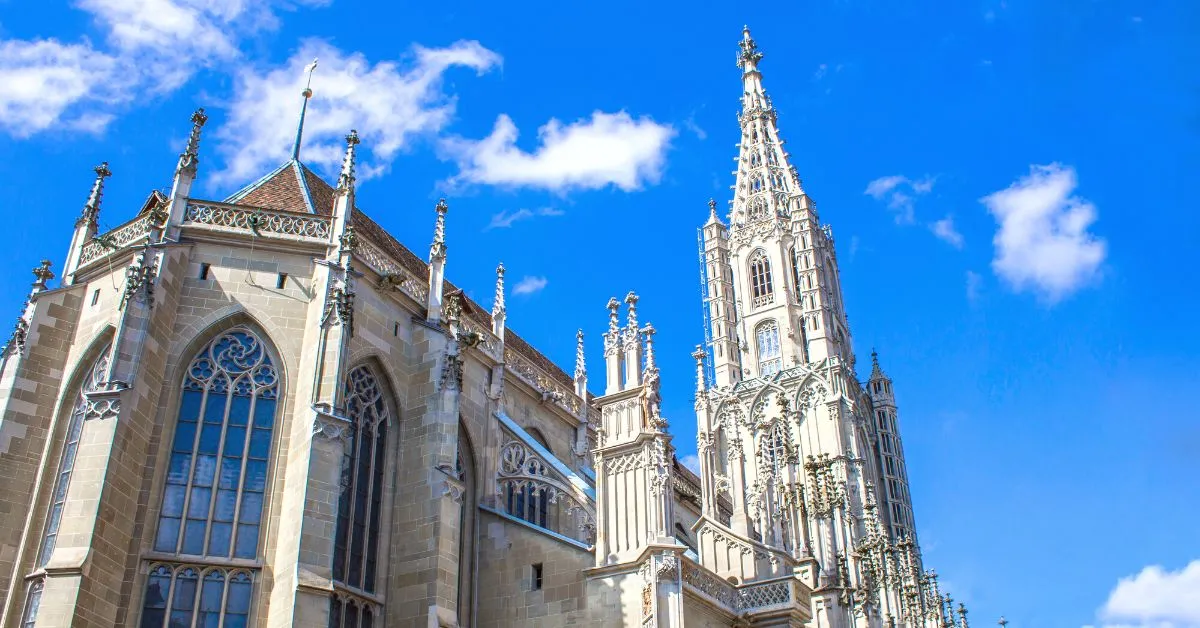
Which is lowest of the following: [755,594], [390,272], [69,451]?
[755,594]

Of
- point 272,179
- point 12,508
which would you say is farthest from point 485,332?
point 12,508

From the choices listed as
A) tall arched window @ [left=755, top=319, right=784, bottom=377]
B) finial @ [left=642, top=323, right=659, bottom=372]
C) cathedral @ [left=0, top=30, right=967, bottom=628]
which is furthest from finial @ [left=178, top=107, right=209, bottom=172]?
tall arched window @ [left=755, top=319, right=784, bottom=377]

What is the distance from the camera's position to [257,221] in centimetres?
1784

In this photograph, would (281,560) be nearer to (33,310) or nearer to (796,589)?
(33,310)

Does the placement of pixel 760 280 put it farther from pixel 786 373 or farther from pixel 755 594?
pixel 755 594

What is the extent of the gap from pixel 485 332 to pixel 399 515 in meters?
5.54

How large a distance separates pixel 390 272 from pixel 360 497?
3994 mm

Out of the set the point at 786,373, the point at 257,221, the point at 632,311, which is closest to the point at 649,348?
the point at 632,311

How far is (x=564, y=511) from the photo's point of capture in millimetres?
21250

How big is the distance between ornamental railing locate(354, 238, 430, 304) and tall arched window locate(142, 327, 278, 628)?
8.36 ft

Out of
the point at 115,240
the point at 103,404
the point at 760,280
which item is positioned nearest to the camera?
the point at 103,404

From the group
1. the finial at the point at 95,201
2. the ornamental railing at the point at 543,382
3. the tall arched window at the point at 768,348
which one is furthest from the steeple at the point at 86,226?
the tall arched window at the point at 768,348

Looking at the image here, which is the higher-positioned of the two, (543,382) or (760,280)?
(760,280)

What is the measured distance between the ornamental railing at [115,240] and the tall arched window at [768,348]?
90.0ft
